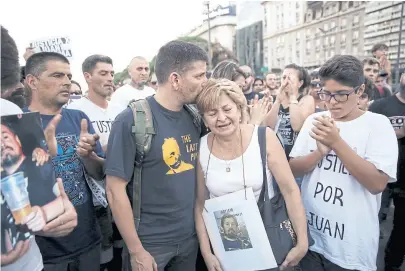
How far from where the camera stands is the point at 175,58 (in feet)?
6.63

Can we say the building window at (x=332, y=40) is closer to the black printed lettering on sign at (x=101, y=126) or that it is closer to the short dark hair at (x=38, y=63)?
the black printed lettering on sign at (x=101, y=126)

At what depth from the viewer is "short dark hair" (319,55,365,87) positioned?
195 centimetres

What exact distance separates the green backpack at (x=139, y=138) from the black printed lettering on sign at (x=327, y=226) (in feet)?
3.78

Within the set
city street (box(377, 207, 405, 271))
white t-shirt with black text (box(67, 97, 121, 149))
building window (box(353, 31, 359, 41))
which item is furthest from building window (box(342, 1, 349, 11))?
white t-shirt with black text (box(67, 97, 121, 149))

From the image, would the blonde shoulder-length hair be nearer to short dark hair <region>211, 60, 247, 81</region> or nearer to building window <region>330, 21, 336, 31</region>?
short dark hair <region>211, 60, 247, 81</region>

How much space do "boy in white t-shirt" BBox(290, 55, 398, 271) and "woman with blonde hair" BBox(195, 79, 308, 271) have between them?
219 millimetres

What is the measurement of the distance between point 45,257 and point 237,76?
2555 millimetres

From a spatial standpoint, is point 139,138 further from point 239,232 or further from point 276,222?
point 276,222

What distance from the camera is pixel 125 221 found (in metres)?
1.88

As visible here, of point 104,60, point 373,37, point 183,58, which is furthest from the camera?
point 373,37

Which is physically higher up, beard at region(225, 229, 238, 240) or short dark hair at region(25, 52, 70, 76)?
short dark hair at region(25, 52, 70, 76)

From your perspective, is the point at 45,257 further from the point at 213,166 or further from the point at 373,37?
the point at 373,37

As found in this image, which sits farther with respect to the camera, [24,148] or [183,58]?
[183,58]

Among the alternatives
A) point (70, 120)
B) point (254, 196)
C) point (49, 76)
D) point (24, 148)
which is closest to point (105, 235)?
point (70, 120)
